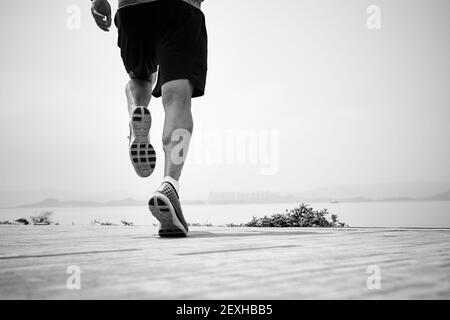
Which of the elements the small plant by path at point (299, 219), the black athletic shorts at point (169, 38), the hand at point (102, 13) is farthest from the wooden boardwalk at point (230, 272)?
the small plant by path at point (299, 219)

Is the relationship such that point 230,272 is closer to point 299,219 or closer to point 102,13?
point 102,13

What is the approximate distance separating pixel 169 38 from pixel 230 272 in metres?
1.56

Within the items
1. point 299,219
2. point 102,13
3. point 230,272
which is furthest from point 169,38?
point 299,219

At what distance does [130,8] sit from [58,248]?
51.0 inches

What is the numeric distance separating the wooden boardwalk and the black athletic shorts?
1.04 meters

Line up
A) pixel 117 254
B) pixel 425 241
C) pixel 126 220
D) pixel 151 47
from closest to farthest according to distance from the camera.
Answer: pixel 117 254
pixel 425 241
pixel 151 47
pixel 126 220

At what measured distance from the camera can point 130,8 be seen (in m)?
2.38

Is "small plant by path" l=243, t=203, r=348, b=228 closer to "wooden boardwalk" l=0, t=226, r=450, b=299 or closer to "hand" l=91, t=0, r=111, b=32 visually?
"hand" l=91, t=0, r=111, b=32

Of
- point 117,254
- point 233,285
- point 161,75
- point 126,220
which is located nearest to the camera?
point 233,285

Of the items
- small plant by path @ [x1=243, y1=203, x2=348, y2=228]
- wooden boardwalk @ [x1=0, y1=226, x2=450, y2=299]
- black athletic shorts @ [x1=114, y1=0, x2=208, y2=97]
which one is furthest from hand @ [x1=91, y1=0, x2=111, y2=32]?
small plant by path @ [x1=243, y1=203, x2=348, y2=228]
